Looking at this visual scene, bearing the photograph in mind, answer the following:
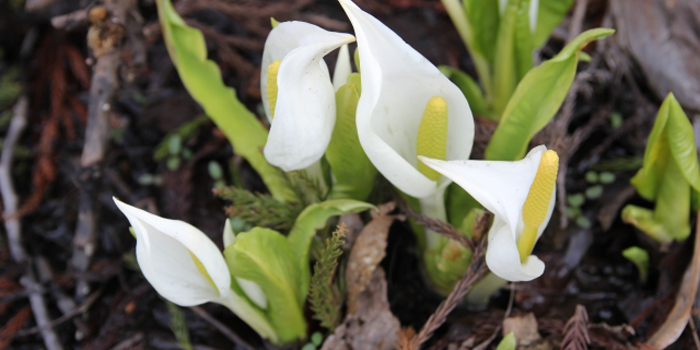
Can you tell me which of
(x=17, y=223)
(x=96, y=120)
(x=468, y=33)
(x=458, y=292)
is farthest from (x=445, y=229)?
(x=17, y=223)

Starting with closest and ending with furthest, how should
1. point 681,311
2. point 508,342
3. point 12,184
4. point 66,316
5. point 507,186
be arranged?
point 507,186 < point 508,342 < point 681,311 < point 66,316 < point 12,184

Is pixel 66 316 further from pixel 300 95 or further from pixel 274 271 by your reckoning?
pixel 300 95

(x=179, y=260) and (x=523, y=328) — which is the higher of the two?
(x=179, y=260)

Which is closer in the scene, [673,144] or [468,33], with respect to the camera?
[673,144]

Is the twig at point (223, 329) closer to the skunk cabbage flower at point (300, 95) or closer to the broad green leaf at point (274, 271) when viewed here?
the broad green leaf at point (274, 271)

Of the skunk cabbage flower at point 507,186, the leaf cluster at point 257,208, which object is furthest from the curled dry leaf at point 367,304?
the skunk cabbage flower at point 507,186

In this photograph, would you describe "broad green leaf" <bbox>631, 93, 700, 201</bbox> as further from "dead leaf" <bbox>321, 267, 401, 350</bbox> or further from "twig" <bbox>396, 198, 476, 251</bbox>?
"dead leaf" <bbox>321, 267, 401, 350</bbox>
